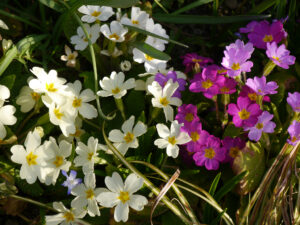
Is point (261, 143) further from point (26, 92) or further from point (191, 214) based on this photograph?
point (26, 92)

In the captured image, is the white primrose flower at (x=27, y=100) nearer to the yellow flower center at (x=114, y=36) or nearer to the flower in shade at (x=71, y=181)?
the flower in shade at (x=71, y=181)

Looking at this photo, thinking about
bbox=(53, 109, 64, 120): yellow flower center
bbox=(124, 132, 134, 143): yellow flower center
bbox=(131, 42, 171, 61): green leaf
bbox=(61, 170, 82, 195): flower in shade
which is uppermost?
bbox=(131, 42, 171, 61): green leaf

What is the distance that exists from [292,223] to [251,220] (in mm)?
148

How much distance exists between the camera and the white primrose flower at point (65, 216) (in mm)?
1471

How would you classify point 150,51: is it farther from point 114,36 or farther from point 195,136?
point 195,136

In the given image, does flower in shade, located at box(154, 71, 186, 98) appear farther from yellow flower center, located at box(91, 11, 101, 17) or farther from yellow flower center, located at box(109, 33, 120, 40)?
yellow flower center, located at box(91, 11, 101, 17)

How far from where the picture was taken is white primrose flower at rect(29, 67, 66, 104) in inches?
58.1

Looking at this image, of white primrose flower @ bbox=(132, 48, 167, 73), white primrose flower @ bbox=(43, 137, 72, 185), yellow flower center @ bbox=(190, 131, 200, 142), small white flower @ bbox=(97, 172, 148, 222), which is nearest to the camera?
small white flower @ bbox=(97, 172, 148, 222)

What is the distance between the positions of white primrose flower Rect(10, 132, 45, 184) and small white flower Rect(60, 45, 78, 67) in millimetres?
470

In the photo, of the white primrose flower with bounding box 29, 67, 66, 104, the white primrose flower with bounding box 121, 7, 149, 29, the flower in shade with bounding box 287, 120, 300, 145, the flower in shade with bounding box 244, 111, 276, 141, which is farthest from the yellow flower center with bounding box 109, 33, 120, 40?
the flower in shade with bounding box 287, 120, 300, 145

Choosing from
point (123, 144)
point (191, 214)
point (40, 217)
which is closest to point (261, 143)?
point (191, 214)

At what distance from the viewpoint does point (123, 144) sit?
1.52 meters

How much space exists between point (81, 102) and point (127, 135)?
0.23m

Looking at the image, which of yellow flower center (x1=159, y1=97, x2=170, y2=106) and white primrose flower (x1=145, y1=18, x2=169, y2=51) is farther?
white primrose flower (x1=145, y1=18, x2=169, y2=51)
